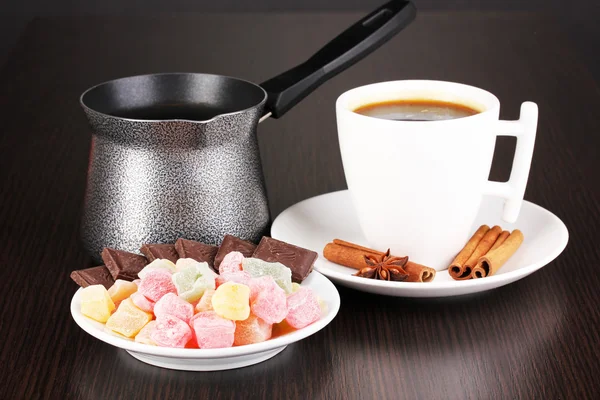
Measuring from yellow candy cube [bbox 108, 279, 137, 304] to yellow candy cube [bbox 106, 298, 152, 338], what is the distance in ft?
0.19

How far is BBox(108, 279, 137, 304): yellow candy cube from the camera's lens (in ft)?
3.36

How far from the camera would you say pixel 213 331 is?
0.92 m

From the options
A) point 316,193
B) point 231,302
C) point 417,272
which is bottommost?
point 316,193

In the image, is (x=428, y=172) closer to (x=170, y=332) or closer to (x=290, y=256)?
(x=290, y=256)

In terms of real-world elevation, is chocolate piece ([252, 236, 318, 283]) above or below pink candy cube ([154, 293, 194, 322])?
below

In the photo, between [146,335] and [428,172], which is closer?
[146,335]

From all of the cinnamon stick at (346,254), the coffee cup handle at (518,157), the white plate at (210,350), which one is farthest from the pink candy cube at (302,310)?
the coffee cup handle at (518,157)

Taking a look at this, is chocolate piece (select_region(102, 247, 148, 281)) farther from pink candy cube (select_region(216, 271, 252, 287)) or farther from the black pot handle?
the black pot handle

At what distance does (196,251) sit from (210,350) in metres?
0.23

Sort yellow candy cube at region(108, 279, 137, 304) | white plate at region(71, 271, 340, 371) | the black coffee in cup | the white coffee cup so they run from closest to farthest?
white plate at region(71, 271, 340, 371)
yellow candy cube at region(108, 279, 137, 304)
the white coffee cup
the black coffee in cup

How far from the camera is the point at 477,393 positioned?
0.94 meters

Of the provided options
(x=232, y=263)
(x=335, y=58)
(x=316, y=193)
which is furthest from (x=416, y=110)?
(x=232, y=263)

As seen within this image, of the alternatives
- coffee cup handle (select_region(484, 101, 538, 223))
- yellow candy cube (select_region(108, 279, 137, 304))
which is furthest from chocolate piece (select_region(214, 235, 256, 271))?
coffee cup handle (select_region(484, 101, 538, 223))

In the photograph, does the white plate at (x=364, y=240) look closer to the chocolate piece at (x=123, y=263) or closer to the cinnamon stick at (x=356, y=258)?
the cinnamon stick at (x=356, y=258)
